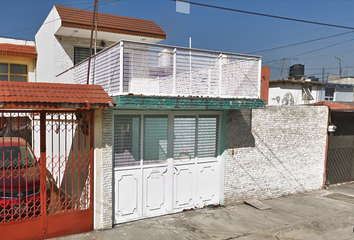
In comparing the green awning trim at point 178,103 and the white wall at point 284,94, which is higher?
the white wall at point 284,94

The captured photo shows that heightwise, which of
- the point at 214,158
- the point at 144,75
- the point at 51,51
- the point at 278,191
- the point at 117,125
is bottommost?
the point at 278,191

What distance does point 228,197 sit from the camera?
25.9 feet

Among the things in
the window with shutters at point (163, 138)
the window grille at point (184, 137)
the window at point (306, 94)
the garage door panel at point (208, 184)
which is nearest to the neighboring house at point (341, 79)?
the window at point (306, 94)

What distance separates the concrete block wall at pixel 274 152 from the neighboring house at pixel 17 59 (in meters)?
10.6

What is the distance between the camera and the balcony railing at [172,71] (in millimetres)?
5874

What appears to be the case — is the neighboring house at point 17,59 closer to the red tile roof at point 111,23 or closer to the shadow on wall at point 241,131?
the red tile roof at point 111,23

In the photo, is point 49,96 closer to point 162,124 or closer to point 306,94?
point 162,124

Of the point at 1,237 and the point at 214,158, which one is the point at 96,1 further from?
the point at 1,237

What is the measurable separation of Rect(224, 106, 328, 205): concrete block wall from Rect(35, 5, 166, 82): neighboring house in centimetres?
633

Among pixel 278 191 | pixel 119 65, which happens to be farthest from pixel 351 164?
pixel 119 65

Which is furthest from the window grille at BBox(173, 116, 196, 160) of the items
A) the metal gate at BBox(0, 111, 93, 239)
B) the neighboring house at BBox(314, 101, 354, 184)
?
the neighboring house at BBox(314, 101, 354, 184)

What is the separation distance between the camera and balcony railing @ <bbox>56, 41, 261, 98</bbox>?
587cm

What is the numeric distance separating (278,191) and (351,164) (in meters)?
4.17

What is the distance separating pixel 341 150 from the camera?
34.5 feet
